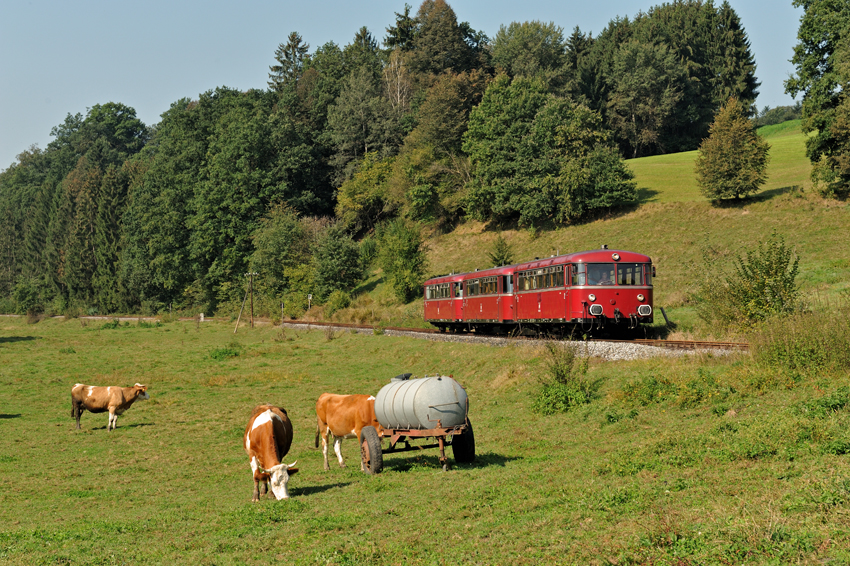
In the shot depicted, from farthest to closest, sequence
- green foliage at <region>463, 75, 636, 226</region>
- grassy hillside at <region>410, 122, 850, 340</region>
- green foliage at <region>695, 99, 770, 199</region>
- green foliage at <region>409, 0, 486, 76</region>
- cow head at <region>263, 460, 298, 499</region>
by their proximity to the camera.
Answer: green foliage at <region>409, 0, 486, 76</region> → green foliage at <region>463, 75, 636, 226</region> → green foliage at <region>695, 99, 770, 199</region> → grassy hillside at <region>410, 122, 850, 340</region> → cow head at <region>263, 460, 298, 499</region>

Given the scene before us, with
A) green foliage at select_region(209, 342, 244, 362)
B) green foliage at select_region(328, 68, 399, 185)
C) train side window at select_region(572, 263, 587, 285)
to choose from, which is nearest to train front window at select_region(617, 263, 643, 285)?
train side window at select_region(572, 263, 587, 285)

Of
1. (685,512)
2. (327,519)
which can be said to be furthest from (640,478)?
(327,519)

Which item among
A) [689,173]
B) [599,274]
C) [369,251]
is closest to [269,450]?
[599,274]

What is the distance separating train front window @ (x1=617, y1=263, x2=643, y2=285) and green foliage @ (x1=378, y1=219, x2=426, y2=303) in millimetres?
35591

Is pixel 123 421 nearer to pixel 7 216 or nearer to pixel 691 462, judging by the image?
pixel 691 462

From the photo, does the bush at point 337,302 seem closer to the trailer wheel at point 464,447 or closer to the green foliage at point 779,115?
the trailer wheel at point 464,447

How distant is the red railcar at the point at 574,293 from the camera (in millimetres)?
27672

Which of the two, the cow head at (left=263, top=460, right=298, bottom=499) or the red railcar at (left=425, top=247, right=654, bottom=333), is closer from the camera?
the cow head at (left=263, top=460, right=298, bottom=499)

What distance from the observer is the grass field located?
7793mm

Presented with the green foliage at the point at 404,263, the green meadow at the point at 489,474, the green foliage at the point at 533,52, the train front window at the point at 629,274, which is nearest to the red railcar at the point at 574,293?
the train front window at the point at 629,274

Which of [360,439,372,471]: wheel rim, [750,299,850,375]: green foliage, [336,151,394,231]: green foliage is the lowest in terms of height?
[360,439,372,471]: wheel rim

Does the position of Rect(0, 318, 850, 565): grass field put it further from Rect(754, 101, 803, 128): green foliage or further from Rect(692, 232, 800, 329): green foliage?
Rect(754, 101, 803, 128): green foliage

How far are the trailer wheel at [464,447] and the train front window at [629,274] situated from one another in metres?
16.1

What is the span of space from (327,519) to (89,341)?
50.1 meters
